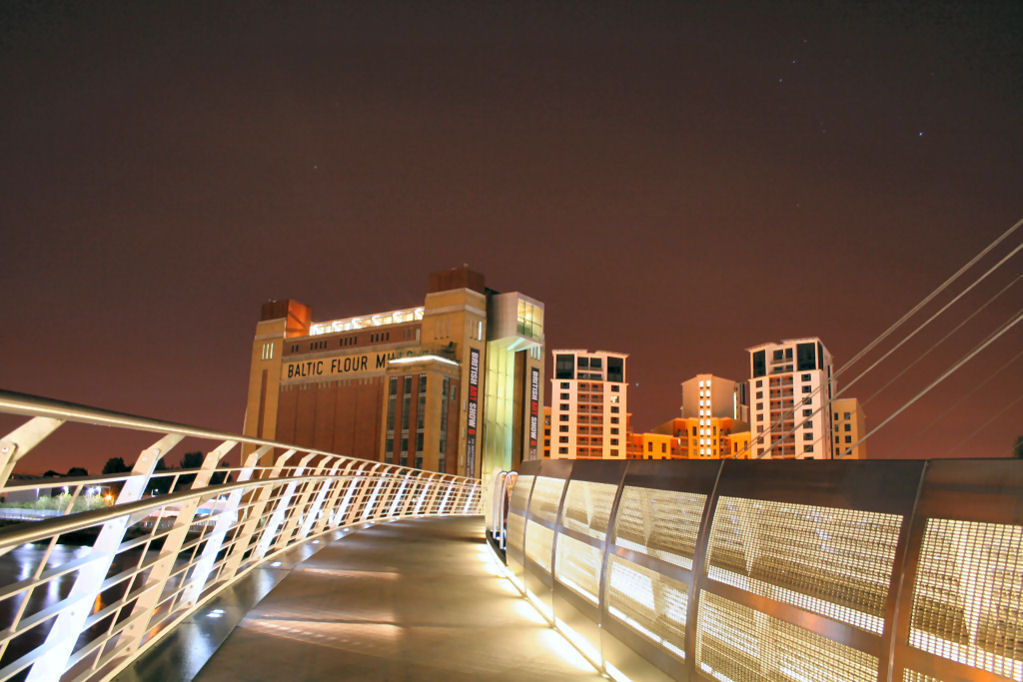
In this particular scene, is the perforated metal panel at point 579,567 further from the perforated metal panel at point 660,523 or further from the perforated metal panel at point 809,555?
the perforated metal panel at point 809,555

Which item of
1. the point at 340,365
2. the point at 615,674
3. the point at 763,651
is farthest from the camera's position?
the point at 340,365

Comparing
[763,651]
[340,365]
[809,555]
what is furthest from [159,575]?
[340,365]

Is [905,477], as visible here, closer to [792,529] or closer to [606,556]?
[792,529]

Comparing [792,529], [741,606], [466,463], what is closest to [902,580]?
[792,529]

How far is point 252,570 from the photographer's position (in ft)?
25.4

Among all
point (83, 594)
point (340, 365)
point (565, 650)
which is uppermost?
point (340, 365)

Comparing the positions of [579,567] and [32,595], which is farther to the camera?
[32,595]

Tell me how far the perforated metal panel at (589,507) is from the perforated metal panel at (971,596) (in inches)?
103

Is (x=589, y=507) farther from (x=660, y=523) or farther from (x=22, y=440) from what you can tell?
(x=22, y=440)

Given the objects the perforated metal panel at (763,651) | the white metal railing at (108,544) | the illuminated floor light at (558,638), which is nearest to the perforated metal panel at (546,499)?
the illuminated floor light at (558,638)

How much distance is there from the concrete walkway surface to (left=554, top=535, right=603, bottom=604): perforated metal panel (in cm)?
40

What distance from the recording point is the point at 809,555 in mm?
2652

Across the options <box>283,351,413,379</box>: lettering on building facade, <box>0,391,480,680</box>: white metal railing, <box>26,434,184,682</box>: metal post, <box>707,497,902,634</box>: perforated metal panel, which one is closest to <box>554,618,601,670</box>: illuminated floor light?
<box>707,497,902,634</box>: perforated metal panel

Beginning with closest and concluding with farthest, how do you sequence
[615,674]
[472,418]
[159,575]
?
[159,575]
[615,674]
[472,418]
